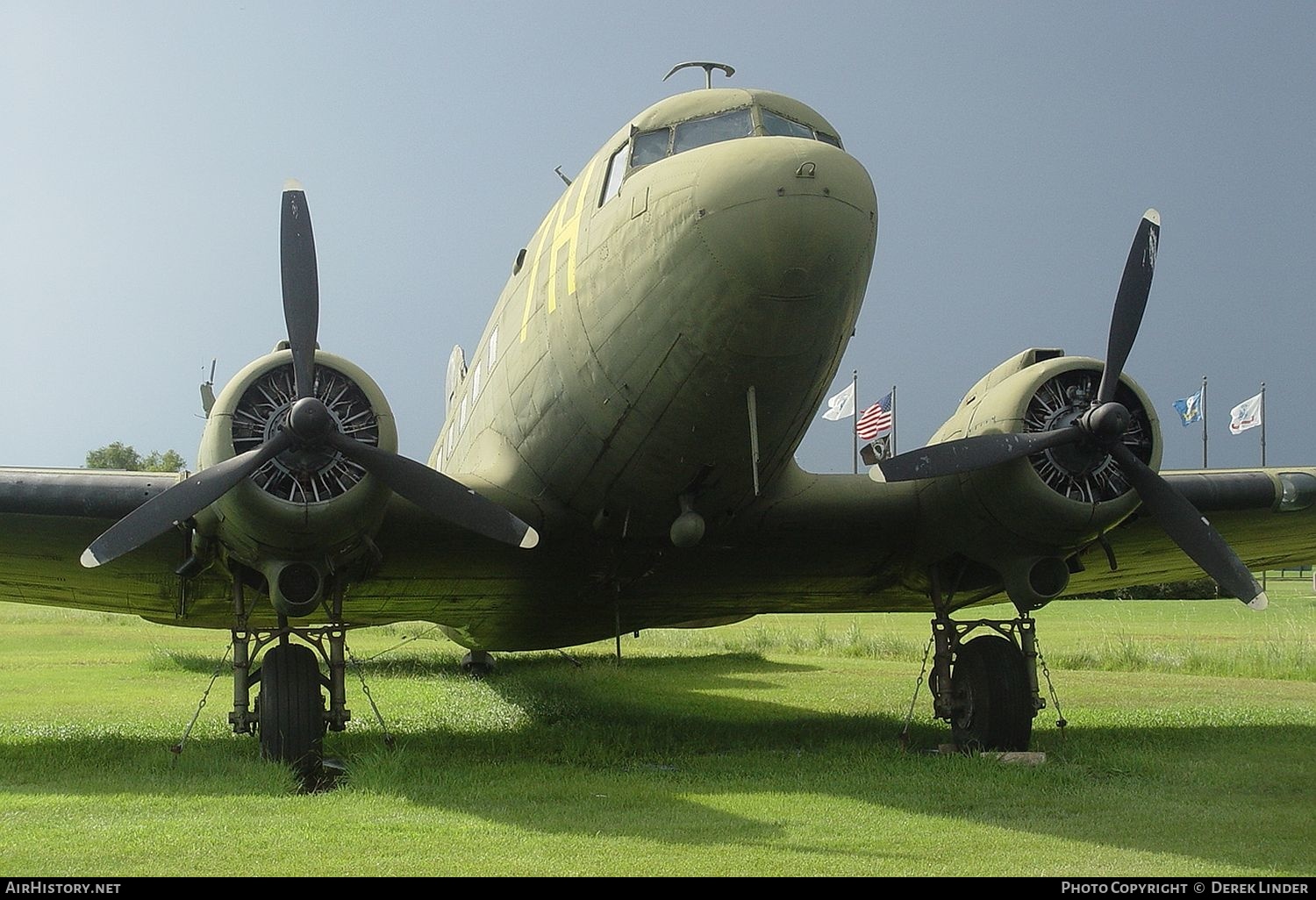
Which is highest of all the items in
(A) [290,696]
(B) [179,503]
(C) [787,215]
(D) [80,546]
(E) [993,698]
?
(C) [787,215]

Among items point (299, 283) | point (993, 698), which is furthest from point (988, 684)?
point (299, 283)

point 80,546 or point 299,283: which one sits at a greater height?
point 299,283

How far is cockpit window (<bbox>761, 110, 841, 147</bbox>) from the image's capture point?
26.9 feet

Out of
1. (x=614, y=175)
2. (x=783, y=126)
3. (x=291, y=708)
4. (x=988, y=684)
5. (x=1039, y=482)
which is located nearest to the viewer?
(x=783, y=126)

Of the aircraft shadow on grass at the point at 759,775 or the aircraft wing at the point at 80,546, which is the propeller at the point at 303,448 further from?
the aircraft shadow on grass at the point at 759,775

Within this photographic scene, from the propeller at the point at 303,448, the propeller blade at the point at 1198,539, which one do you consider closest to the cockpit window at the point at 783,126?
the propeller at the point at 303,448

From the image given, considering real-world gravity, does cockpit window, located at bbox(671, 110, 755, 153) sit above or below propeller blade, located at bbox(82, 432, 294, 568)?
above

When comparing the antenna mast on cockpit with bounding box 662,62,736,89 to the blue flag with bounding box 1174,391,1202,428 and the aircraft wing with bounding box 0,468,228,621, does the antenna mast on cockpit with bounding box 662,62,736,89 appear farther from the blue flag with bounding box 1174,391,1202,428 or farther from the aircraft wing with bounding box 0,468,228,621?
the blue flag with bounding box 1174,391,1202,428

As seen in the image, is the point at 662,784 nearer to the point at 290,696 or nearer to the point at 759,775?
the point at 759,775

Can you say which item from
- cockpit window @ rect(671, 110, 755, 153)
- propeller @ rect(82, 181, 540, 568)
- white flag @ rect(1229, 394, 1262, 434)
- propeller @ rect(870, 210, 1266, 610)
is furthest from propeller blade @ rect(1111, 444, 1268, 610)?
white flag @ rect(1229, 394, 1262, 434)

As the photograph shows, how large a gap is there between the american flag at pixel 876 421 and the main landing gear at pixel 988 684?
65.4 ft

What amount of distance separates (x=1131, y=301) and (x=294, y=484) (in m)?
6.73

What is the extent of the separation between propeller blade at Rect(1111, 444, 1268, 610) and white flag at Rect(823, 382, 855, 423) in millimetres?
29100

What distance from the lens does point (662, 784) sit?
8469 mm
